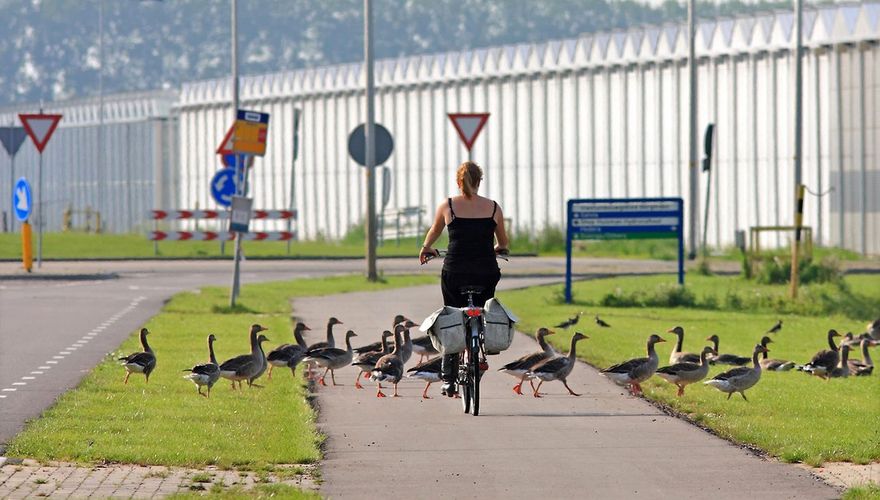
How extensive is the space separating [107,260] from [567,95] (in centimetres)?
1735

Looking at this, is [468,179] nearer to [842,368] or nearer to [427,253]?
[427,253]

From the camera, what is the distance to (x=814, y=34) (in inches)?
1909

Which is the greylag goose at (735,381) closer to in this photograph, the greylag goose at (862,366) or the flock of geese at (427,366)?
the flock of geese at (427,366)

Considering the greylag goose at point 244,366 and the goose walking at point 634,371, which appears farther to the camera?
the greylag goose at point 244,366

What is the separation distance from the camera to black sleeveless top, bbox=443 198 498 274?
543 inches

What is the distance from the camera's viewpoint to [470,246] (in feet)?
45.3

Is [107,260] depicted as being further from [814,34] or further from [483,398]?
[483,398]

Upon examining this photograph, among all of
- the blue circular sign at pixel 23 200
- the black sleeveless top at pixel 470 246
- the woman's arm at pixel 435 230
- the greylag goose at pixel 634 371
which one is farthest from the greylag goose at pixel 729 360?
the blue circular sign at pixel 23 200

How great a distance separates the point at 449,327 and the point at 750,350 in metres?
8.40

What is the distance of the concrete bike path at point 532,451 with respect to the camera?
10305mm

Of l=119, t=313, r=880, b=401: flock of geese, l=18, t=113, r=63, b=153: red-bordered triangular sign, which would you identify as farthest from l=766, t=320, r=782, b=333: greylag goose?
l=18, t=113, r=63, b=153: red-bordered triangular sign

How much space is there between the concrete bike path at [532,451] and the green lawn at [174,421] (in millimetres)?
338

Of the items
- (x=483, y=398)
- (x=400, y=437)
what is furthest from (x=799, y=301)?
(x=400, y=437)

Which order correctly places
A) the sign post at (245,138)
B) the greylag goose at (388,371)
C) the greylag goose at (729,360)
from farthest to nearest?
the sign post at (245,138) < the greylag goose at (729,360) < the greylag goose at (388,371)
